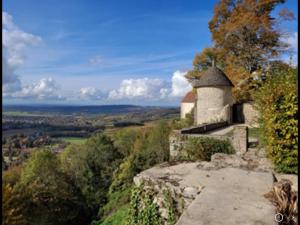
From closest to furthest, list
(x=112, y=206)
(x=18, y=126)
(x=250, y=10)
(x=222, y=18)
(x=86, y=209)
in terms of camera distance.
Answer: (x=112, y=206)
(x=250, y=10)
(x=222, y=18)
(x=86, y=209)
(x=18, y=126)

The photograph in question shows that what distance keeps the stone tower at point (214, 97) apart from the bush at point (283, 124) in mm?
14999

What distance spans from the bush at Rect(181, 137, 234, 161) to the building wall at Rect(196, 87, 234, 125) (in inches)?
396

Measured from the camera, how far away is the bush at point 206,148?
1372cm

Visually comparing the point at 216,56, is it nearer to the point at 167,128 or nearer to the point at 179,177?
the point at 167,128

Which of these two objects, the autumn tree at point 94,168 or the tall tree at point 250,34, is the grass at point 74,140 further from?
the tall tree at point 250,34

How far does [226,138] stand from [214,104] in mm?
10334

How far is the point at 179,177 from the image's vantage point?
7.30 m

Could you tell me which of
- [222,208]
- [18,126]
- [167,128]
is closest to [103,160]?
[167,128]

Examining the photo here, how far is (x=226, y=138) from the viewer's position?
14.0 metres

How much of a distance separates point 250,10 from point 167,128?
15.1 meters

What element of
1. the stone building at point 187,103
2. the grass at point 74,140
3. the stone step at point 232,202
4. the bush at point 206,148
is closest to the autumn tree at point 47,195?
the bush at point 206,148

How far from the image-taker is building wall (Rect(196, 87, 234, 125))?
2386cm

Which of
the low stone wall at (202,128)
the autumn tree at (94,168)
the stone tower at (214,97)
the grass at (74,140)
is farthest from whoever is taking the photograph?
the grass at (74,140)

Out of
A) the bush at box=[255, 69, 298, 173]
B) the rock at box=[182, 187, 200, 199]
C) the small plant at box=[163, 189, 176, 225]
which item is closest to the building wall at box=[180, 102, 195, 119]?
the bush at box=[255, 69, 298, 173]
